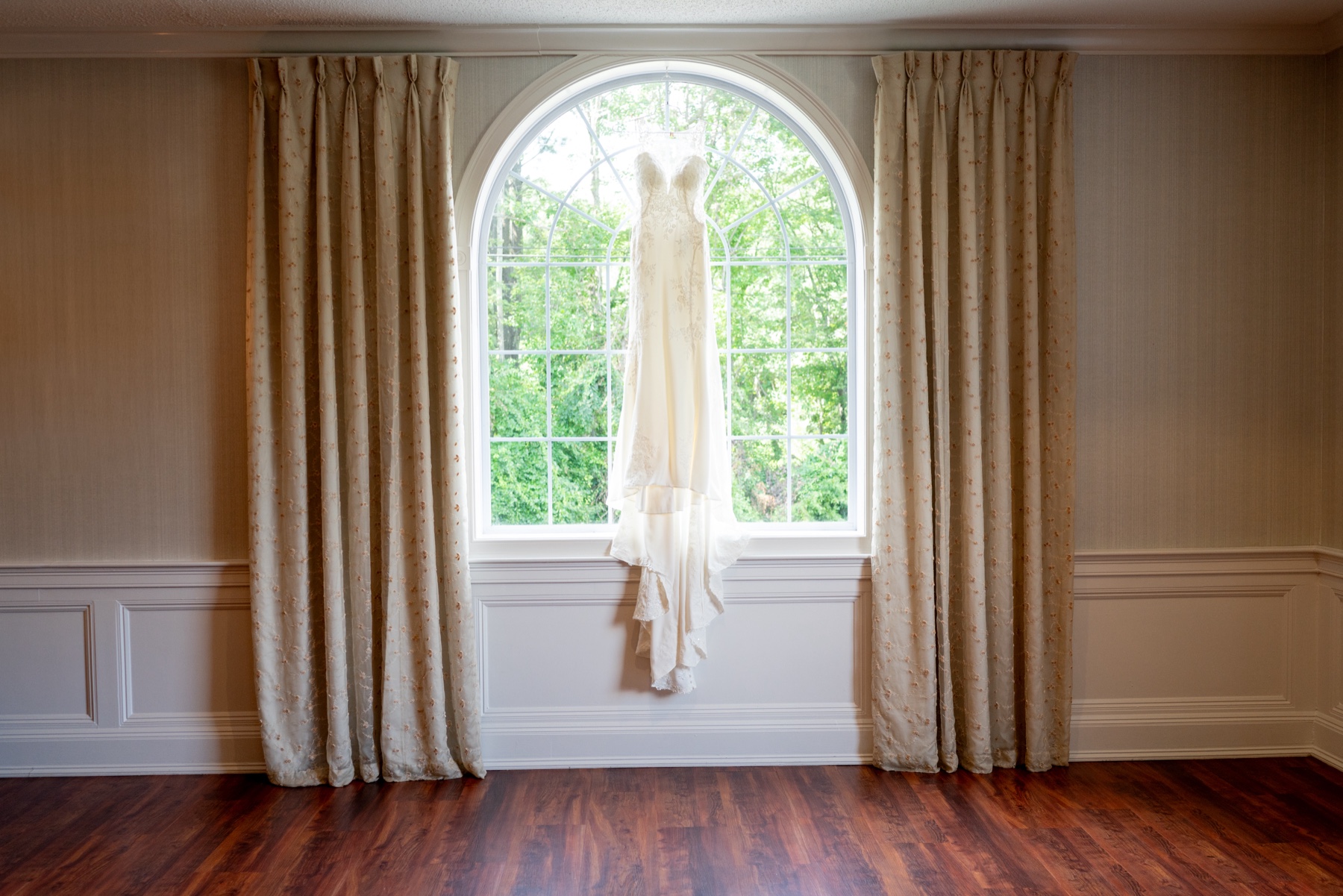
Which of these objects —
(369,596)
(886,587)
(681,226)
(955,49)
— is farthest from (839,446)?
(369,596)

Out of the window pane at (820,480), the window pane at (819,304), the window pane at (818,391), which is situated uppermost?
the window pane at (819,304)

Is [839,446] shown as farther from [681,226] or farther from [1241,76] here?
[1241,76]

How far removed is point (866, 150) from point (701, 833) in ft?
7.88

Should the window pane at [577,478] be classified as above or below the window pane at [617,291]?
below

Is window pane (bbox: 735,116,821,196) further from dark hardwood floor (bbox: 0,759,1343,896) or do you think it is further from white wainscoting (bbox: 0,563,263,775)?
white wainscoting (bbox: 0,563,263,775)

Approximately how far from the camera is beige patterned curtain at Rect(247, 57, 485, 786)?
3066mm

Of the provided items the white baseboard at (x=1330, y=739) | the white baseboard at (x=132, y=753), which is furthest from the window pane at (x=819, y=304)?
the white baseboard at (x=132, y=753)

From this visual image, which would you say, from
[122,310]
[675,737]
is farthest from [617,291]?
[122,310]

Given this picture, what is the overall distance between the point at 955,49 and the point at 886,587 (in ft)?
6.35

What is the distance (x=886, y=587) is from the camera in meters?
3.17

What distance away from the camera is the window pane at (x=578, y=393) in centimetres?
341

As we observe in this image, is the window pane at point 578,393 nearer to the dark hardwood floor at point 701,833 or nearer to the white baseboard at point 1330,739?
the dark hardwood floor at point 701,833

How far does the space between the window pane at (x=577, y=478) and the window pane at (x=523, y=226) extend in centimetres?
75

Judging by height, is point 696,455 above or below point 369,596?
above
